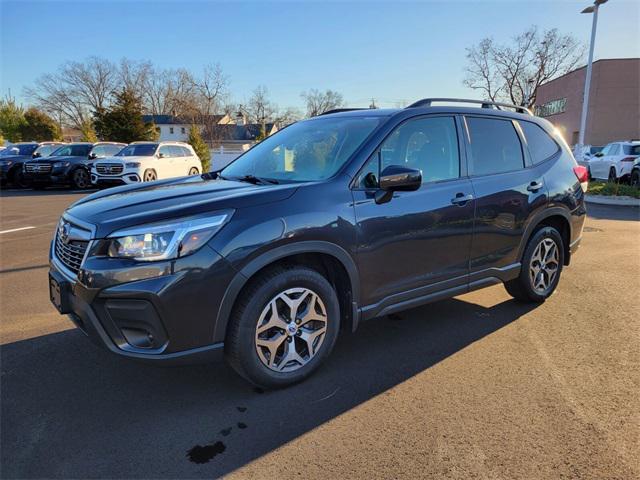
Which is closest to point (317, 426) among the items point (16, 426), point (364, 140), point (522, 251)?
point (16, 426)

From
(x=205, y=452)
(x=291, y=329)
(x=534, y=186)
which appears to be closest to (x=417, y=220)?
(x=291, y=329)

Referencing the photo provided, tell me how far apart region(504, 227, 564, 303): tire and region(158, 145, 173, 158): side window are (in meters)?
15.2

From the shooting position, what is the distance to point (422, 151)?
3686 millimetres

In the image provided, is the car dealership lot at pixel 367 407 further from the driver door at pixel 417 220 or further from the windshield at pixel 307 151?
the windshield at pixel 307 151

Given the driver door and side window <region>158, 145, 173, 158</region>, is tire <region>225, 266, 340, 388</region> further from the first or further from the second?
side window <region>158, 145, 173, 158</region>

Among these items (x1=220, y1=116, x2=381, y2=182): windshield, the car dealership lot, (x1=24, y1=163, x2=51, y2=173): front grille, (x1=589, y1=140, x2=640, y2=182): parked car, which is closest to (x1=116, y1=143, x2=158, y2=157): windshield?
(x1=24, y1=163, x2=51, y2=173): front grille

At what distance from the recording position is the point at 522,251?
438 centimetres

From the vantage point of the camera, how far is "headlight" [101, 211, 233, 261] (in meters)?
2.56

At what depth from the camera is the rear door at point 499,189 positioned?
3.94m

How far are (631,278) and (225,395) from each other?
17.2 ft

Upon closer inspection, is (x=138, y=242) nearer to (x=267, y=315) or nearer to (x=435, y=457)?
(x=267, y=315)

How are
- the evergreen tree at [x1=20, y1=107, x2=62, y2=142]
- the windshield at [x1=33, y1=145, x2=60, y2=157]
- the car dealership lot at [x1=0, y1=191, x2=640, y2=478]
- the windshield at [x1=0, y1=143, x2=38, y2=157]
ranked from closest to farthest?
the car dealership lot at [x1=0, y1=191, x2=640, y2=478], the windshield at [x1=33, y1=145, x2=60, y2=157], the windshield at [x1=0, y1=143, x2=38, y2=157], the evergreen tree at [x1=20, y1=107, x2=62, y2=142]

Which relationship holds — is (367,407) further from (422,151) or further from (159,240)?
(422,151)

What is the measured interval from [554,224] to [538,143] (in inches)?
33.8
